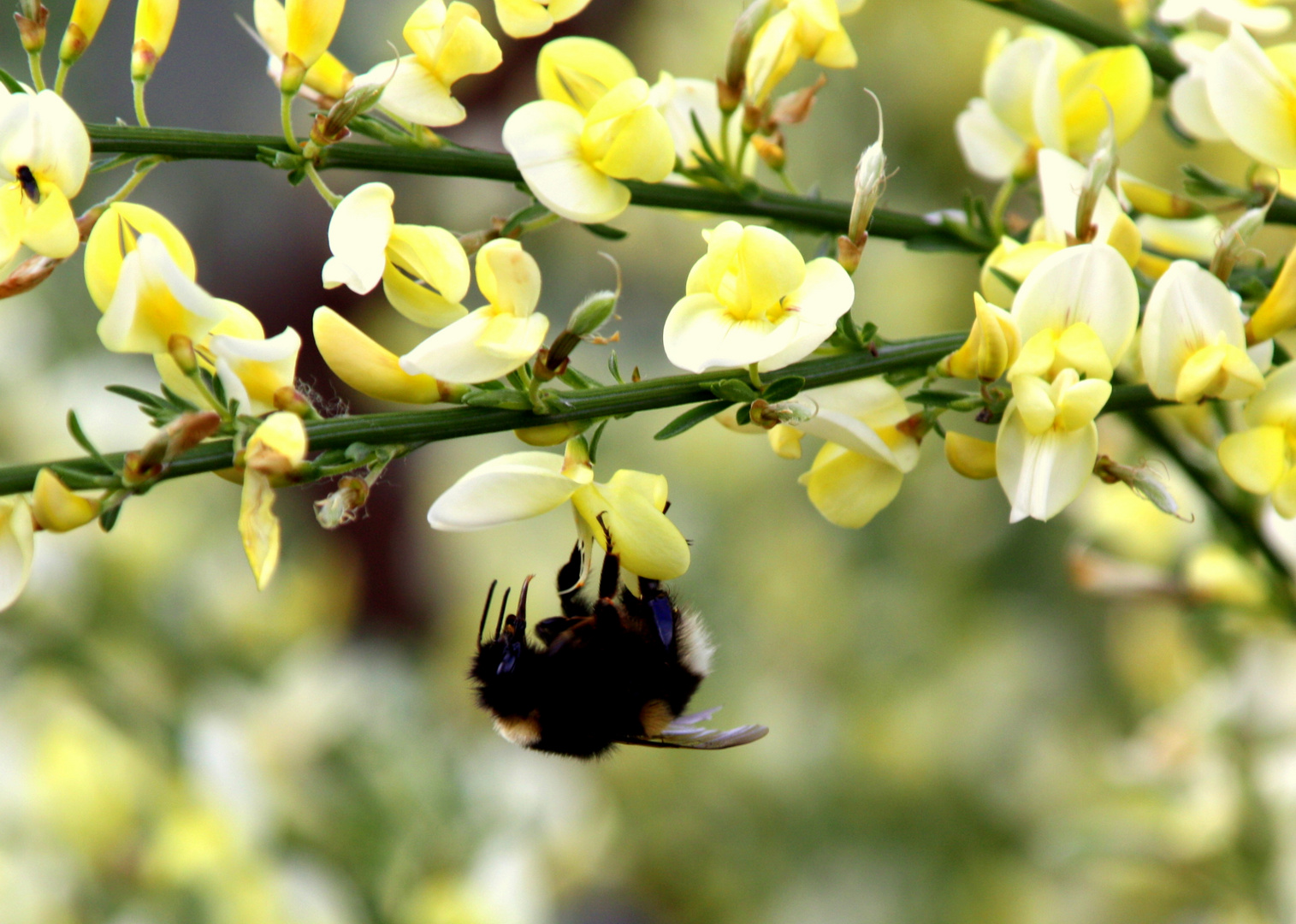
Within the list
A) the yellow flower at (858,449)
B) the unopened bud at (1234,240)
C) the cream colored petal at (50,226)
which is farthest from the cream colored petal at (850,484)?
the cream colored petal at (50,226)

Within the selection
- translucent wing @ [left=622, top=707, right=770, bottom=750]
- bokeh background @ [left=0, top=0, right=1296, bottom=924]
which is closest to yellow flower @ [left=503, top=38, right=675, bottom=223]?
translucent wing @ [left=622, top=707, right=770, bottom=750]

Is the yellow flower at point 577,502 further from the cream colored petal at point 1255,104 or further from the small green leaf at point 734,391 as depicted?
the cream colored petal at point 1255,104

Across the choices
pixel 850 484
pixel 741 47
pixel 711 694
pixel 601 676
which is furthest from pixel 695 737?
pixel 711 694

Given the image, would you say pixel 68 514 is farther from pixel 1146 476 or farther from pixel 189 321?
pixel 1146 476

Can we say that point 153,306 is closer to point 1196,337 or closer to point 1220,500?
point 1196,337

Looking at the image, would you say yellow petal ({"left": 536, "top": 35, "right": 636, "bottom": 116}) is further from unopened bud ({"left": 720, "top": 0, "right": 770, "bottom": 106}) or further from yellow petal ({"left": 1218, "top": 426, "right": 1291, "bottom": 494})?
yellow petal ({"left": 1218, "top": 426, "right": 1291, "bottom": 494})
